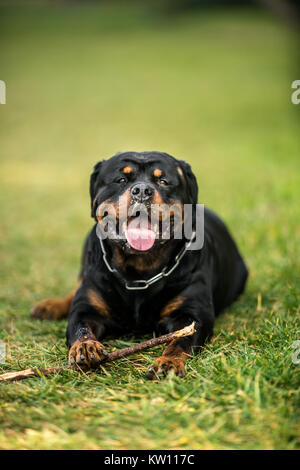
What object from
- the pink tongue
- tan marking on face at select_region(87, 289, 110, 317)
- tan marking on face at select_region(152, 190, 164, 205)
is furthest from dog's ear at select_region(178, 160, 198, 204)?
tan marking on face at select_region(87, 289, 110, 317)

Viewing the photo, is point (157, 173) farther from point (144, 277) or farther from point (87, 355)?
point (87, 355)

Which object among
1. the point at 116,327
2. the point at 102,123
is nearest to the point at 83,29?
the point at 102,123

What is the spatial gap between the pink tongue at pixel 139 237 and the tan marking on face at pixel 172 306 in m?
0.37

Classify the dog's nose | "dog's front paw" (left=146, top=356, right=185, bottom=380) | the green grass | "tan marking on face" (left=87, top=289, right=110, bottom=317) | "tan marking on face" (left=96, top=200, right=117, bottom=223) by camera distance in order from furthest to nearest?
1. "tan marking on face" (left=87, top=289, right=110, bottom=317)
2. "tan marking on face" (left=96, top=200, right=117, bottom=223)
3. the dog's nose
4. "dog's front paw" (left=146, top=356, right=185, bottom=380)
5. the green grass

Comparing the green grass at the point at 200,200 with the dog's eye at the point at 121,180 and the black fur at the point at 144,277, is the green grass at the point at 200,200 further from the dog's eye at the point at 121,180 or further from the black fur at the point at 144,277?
the dog's eye at the point at 121,180

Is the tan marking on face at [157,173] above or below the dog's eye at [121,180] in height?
above

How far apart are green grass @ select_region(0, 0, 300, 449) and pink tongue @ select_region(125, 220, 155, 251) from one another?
0.56m

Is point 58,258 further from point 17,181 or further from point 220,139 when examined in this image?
point 220,139

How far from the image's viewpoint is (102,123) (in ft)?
56.6

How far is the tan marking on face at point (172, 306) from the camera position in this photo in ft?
11.0

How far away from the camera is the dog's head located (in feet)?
10.5

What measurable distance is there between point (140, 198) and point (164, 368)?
2.97 ft

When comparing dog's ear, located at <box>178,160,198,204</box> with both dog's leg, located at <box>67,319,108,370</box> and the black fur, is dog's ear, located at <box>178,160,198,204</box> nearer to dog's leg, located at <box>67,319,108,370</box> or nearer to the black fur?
the black fur

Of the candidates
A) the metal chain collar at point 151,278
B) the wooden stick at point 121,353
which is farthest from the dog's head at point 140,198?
the wooden stick at point 121,353
